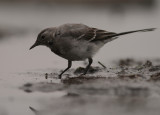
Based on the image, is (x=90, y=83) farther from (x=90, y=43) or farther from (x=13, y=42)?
(x=13, y=42)

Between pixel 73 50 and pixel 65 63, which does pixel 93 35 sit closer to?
pixel 73 50

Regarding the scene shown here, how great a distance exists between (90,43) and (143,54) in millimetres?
5432

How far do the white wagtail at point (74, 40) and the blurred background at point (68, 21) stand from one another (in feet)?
7.71

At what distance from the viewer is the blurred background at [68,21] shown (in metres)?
17.2

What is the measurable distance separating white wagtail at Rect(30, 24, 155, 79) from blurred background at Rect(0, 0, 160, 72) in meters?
2.35

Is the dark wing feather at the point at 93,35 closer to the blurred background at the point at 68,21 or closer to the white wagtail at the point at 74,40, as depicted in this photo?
the white wagtail at the point at 74,40

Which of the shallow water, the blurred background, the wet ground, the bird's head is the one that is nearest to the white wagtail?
the bird's head

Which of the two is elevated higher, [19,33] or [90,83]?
[90,83]

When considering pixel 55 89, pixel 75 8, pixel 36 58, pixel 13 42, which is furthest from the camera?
pixel 75 8

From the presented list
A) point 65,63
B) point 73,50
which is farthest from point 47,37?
point 65,63

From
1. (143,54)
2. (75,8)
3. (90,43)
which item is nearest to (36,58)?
(143,54)

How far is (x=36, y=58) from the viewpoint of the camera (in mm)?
17172

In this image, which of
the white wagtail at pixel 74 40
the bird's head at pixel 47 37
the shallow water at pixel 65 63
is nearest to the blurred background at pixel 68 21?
the shallow water at pixel 65 63

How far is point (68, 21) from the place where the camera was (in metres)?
24.3
